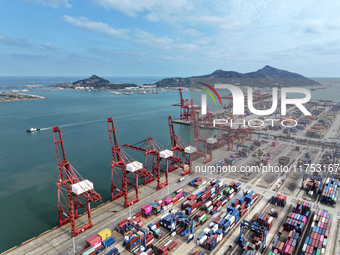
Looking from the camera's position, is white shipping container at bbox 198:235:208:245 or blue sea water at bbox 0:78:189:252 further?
blue sea water at bbox 0:78:189:252

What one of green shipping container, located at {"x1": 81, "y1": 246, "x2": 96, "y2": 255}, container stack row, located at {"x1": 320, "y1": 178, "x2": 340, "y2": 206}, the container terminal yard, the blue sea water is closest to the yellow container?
the container terminal yard

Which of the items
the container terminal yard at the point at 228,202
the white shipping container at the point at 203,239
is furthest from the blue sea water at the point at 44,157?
the white shipping container at the point at 203,239

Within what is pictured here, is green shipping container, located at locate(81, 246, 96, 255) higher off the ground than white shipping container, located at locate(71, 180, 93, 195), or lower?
lower

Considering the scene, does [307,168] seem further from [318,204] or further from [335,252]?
[335,252]

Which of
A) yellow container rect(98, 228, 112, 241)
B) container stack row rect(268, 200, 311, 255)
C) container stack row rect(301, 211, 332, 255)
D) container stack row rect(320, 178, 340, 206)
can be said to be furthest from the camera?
container stack row rect(320, 178, 340, 206)

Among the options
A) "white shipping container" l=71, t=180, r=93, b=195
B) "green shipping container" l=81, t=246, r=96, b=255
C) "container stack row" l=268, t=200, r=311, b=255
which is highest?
"white shipping container" l=71, t=180, r=93, b=195

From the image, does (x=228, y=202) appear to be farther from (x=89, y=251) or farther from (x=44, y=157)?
(x=44, y=157)

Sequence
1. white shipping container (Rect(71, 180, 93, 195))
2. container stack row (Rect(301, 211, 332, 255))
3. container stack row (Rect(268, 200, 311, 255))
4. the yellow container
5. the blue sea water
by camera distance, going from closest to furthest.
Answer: container stack row (Rect(301, 211, 332, 255))
container stack row (Rect(268, 200, 311, 255))
the yellow container
white shipping container (Rect(71, 180, 93, 195))
the blue sea water

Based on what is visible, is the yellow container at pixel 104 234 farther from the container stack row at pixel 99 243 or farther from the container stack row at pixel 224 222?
the container stack row at pixel 224 222

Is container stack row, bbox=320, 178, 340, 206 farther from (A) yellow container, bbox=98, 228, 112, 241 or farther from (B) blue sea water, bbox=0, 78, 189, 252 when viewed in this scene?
(B) blue sea water, bbox=0, 78, 189, 252
